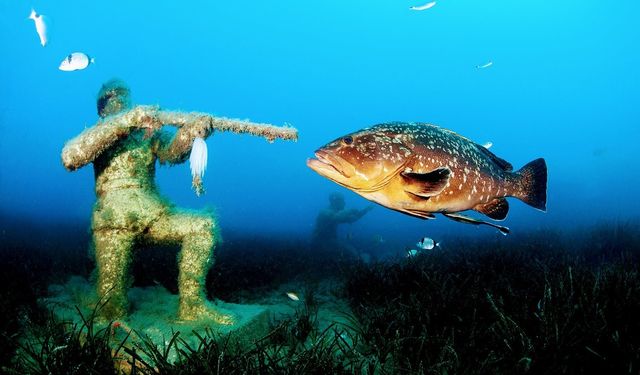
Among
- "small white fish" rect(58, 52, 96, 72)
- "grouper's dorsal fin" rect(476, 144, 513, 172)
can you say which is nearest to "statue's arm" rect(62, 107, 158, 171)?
"grouper's dorsal fin" rect(476, 144, 513, 172)

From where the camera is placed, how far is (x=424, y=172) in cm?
272

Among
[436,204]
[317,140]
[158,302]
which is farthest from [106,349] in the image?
[317,140]

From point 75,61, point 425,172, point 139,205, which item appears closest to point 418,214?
point 425,172

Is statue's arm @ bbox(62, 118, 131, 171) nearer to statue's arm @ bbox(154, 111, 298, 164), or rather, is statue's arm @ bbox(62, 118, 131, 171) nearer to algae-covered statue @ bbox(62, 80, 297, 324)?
algae-covered statue @ bbox(62, 80, 297, 324)

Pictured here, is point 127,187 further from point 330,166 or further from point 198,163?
point 330,166

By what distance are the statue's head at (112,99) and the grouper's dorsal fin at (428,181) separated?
450cm

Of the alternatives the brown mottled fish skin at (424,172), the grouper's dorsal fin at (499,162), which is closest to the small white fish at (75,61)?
the brown mottled fish skin at (424,172)

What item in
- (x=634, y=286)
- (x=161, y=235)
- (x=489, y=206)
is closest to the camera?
(x=489, y=206)

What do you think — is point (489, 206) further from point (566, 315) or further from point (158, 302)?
point (158, 302)

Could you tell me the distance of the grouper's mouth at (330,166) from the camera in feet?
8.02

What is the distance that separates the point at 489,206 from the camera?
10.6ft

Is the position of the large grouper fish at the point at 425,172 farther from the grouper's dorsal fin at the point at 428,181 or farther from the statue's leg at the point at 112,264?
the statue's leg at the point at 112,264

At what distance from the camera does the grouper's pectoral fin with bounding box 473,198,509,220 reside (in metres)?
3.10

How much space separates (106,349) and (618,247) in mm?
12844
